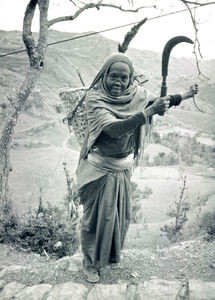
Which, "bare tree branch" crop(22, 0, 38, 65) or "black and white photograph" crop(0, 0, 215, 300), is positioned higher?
"bare tree branch" crop(22, 0, 38, 65)

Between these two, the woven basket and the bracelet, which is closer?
the bracelet

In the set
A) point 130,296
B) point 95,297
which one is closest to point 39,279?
point 95,297

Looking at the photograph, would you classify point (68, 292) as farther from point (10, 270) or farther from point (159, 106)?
point (159, 106)

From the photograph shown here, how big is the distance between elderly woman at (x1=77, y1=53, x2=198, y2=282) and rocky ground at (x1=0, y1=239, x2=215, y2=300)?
19 cm

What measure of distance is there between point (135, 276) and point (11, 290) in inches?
44.5

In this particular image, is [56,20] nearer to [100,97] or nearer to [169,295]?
[100,97]

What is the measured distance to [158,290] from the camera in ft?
8.73

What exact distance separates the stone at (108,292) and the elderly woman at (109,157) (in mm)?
109

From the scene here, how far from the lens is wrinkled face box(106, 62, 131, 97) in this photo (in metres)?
2.29

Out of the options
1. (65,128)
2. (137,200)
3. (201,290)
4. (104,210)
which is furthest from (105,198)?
(65,128)

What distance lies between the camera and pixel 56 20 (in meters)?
5.01

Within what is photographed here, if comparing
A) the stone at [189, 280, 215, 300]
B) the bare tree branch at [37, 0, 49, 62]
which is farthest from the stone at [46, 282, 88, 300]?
the bare tree branch at [37, 0, 49, 62]

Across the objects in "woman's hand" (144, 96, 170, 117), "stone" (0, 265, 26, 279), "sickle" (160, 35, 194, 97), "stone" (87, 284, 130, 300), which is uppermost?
"sickle" (160, 35, 194, 97)

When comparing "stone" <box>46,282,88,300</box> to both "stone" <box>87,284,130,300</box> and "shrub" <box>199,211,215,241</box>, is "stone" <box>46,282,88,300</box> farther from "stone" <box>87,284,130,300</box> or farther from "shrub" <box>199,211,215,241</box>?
"shrub" <box>199,211,215,241</box>
